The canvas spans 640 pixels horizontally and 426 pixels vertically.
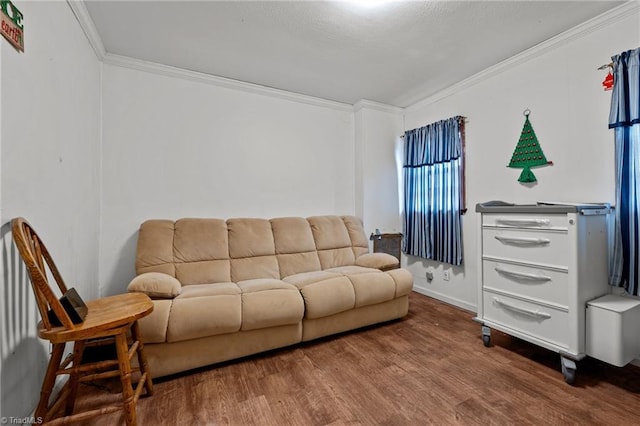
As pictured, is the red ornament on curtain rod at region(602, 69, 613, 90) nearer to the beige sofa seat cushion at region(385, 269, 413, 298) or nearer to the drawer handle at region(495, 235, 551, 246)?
the drawer handle at region(495, 235, 551, 246)

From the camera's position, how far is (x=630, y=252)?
183 centimetres

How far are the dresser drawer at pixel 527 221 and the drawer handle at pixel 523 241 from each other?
86mm

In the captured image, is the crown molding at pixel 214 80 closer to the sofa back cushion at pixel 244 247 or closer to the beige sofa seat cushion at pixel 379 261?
the sofa back cushion at pixel 244 247

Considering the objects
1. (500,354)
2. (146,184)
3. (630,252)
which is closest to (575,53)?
(630,252)

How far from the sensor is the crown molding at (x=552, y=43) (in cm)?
190

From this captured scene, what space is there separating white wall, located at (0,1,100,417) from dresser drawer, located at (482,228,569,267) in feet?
9.50

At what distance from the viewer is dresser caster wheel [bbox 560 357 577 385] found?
5.59 ft

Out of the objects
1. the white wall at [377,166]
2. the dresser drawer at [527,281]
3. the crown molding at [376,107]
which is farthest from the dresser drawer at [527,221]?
the crown molding at [376,107]

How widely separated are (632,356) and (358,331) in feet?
5.85

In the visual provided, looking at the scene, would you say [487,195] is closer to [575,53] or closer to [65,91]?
[575,53]

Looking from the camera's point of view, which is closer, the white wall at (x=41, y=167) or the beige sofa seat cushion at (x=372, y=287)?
the white wall at (x=41, y=167)

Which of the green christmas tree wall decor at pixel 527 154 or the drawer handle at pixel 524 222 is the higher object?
the green christmas tree wall decor at pixel 527 154

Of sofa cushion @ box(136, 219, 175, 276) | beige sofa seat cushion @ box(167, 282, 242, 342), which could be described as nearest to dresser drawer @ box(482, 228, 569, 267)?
beige sofa seat cushion @ box(167, 282, 242, 342)

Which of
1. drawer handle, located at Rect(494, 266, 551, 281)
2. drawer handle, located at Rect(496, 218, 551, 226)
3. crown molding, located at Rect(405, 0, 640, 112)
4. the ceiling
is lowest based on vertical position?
drawer handle, located at Rect(494, 266, 551, 281)
